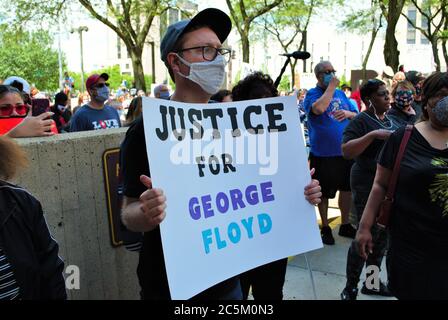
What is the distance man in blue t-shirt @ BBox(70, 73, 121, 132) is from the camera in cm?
534

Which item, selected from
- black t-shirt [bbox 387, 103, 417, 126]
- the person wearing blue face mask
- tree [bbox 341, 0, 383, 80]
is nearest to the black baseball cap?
the person wearing blue face mask

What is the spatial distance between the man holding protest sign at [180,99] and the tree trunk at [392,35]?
1160cm

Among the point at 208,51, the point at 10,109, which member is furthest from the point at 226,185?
the point at 10,109

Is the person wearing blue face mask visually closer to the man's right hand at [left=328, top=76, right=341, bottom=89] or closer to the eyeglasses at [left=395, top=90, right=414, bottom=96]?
the eyeglasses at [left=395, top=90, right=414, bottom=96]

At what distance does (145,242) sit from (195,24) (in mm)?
1014

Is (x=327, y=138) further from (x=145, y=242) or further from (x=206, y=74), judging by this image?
(x=145, y=242)

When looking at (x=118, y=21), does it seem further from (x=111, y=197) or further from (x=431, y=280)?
(x=431, y=280)

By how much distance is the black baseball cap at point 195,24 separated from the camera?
2150mm

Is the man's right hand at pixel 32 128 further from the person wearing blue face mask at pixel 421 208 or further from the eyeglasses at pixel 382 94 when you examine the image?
the eyeglasses at pixel 382 94

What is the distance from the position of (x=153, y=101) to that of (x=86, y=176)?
1.56 metres

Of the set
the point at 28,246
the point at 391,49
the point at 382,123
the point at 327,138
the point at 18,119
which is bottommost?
the point at 28,246

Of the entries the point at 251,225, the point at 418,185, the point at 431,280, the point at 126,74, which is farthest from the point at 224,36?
the point at 126,74

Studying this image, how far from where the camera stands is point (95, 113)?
5.47m

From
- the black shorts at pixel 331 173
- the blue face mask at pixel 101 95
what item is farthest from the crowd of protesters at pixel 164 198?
the blue face mask at pixel 101 95
